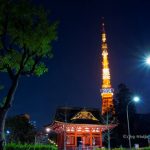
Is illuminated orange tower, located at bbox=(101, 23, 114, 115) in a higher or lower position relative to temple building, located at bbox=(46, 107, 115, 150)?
higher

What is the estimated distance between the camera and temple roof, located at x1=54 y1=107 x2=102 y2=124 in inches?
1729

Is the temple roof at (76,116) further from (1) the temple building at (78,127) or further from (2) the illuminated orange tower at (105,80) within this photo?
(2) the illuminated orange tower at (105,80)

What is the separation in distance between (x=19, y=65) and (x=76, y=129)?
28.1 metres

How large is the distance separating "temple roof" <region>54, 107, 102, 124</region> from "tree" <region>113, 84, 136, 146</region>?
8.54 m

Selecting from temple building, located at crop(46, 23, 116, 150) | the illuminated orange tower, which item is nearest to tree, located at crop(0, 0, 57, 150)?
temple building, located at crop(46, 23, 116, 150)

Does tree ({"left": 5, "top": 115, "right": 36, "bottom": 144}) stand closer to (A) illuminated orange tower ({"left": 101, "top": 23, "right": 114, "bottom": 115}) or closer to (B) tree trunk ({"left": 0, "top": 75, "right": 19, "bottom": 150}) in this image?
(B) tree trunk ({"left": 0, "top": 75, "right": 19, "bottom": 150})

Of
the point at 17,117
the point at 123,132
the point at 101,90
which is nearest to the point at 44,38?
the point at 17,117

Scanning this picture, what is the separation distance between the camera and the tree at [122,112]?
53094 millimetres

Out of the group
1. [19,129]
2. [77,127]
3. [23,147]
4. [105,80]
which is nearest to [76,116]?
[77,127]

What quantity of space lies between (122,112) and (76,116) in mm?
12952

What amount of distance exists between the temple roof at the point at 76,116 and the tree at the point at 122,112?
8.54 meters

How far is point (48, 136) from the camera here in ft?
202

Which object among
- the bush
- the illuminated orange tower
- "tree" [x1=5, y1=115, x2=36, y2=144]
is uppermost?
the illuminated orange tower

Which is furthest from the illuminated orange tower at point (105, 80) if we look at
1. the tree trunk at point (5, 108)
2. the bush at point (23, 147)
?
the tree trunk at point (5, 108)
